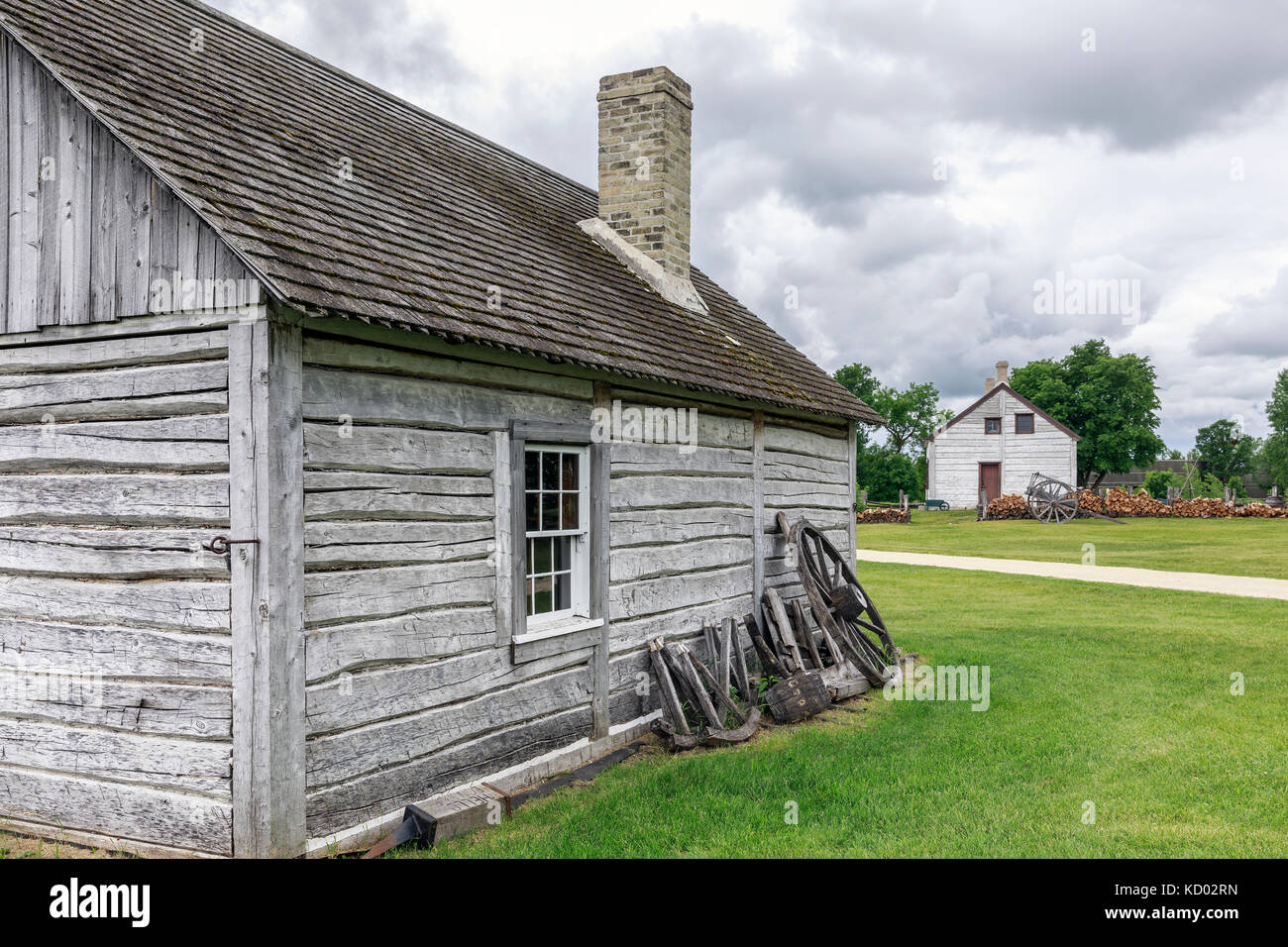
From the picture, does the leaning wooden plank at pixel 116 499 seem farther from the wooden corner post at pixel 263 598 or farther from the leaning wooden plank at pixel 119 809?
the leaning wooden plank at pixel 119 809

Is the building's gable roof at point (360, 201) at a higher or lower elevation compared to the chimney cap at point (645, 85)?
lower

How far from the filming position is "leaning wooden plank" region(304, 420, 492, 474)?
206 inches

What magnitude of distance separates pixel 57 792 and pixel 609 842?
10.6ft

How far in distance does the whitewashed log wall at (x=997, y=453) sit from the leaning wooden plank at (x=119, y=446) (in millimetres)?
41597

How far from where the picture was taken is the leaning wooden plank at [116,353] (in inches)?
199

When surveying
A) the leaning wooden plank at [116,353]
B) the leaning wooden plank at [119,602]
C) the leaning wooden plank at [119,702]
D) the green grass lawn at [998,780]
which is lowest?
the green grass lawn at [998,780]

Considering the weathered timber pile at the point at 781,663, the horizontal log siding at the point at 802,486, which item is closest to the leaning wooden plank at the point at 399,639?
the weathered timber pile at the point at 781,663

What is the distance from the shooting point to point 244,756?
4.85 meters

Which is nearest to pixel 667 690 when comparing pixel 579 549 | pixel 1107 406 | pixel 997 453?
pixel 579 549

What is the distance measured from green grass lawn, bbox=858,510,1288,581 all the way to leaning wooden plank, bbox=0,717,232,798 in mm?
18838

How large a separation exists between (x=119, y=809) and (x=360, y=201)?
4355mm
